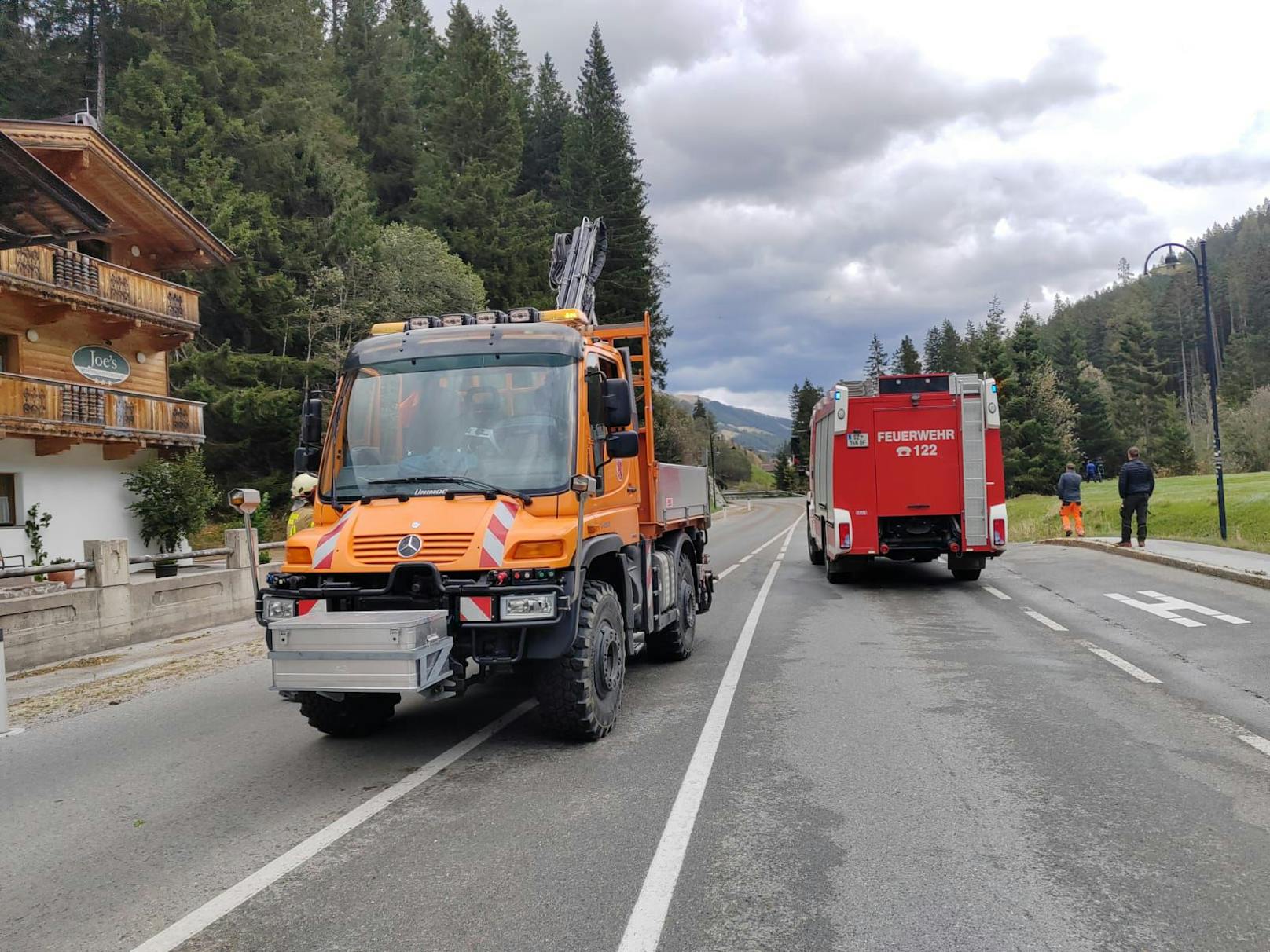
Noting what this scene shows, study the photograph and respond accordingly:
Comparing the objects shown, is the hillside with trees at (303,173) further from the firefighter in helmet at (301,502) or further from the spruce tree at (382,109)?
the firefighter in helmet at (301,502)

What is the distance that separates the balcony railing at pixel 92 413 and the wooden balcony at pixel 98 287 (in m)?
1.90

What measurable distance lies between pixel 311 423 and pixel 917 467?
33.3 ft

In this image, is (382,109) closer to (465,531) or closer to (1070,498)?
(1070,498)

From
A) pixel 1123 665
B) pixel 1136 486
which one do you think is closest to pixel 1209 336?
pixel 1136 486

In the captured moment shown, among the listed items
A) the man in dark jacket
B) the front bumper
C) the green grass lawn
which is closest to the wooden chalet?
the front bumper

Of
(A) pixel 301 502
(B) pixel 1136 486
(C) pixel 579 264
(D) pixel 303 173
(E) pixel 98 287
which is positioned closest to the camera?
(A) pixel 301 502

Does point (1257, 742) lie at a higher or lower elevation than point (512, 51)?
lower

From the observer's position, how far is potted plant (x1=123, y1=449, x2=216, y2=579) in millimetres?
23312

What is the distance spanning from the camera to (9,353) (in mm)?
20906

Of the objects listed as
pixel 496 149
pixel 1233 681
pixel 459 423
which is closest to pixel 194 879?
pixel 459 423

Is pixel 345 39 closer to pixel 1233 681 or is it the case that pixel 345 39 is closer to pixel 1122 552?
pixel 1122 552

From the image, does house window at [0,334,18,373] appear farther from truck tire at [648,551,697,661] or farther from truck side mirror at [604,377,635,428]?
truck side mirror at [604,377,635,428]

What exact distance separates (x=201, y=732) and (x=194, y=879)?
3.18 m

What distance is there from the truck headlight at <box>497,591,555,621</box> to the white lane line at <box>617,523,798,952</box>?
1.24 metres
